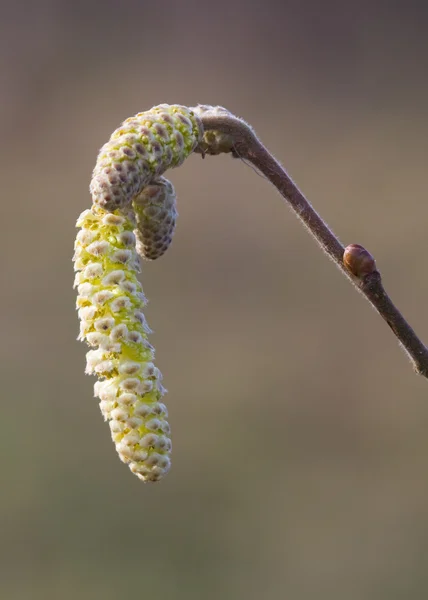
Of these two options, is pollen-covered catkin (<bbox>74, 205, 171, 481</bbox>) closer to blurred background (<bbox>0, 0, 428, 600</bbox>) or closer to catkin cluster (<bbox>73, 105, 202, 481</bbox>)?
catkin cluster (<bbox>73, 105, 202, 481</bbox>)

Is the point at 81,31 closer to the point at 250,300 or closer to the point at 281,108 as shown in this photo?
the point at 281,108

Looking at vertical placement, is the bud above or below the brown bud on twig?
above

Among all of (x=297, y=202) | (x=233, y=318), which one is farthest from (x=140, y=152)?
(x=233, y=318)

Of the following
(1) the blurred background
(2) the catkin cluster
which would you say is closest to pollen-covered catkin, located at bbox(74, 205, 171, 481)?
(2) the catkin cluster

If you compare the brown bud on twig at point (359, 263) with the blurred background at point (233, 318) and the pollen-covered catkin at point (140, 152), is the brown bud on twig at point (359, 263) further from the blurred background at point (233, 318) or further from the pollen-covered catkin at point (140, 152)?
the blurred background at point (233, 318)

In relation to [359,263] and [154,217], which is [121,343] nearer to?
[154,217]

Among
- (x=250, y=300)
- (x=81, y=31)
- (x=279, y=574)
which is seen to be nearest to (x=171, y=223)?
(x=279, y=574)

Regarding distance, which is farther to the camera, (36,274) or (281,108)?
(281,108)
